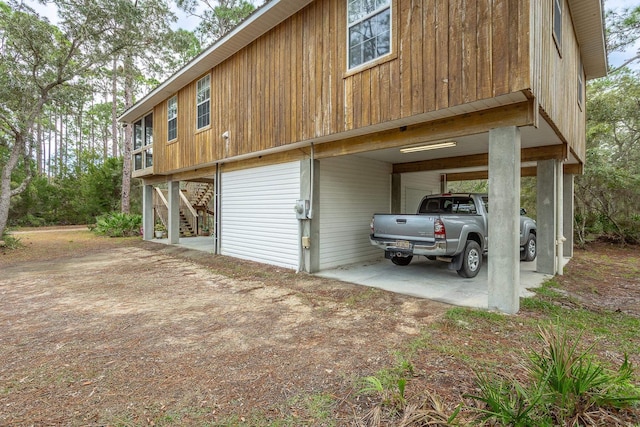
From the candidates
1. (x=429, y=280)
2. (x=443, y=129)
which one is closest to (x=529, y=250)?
(x=429, y=280)

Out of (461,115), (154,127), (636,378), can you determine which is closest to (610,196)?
(461,115)

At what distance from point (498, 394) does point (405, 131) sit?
415 cm

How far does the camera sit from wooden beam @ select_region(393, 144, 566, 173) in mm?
6496

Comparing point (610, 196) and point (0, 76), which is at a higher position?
point (0, 76)

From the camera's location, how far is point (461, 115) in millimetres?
4605

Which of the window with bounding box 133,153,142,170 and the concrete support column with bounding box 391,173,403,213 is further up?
the window with bounding box 133,153,142,170

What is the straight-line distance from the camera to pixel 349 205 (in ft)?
26.3

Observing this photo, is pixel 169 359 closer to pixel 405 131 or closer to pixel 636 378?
pixel 636 378

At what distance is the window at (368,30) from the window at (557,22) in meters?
2.83

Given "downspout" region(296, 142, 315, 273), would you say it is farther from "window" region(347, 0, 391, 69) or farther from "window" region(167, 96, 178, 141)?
"window" region(167, 96, 178, 141)

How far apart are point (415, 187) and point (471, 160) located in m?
2.76

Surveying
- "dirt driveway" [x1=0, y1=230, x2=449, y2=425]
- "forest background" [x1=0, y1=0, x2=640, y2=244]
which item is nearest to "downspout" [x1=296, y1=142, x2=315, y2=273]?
"dirt driveway" [x1=0, y1=230, x2=449, y2=425]

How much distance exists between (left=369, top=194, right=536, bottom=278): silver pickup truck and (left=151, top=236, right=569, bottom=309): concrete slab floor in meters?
0.46

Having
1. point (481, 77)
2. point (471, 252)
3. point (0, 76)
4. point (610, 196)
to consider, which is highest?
point (0, 76)
